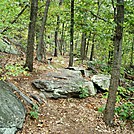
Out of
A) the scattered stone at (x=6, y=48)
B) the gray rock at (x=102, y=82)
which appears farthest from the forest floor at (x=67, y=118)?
the scattered stone at (x=6, y=48)

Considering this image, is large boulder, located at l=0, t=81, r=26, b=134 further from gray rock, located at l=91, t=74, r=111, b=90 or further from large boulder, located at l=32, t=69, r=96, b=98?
gray rock, located at l=91, t=74, r=111, b=90

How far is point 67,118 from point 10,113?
2175mm

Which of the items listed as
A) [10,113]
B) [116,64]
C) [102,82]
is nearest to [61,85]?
[102,82]

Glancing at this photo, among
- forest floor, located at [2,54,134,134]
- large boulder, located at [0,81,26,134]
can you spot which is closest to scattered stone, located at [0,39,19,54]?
forest floor, located at [2,54,134,134]

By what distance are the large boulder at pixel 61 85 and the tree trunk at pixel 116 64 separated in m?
2.01

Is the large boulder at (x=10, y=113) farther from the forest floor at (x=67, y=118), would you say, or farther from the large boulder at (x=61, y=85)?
the large boulder at (x=61, y=85)

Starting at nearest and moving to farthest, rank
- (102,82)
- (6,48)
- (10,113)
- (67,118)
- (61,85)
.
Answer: (10,113), (67,118), (61,85), (102,82), (6,48)

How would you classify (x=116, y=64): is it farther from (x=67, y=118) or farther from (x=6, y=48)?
(x=6, y=48)

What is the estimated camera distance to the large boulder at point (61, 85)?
8.10 m

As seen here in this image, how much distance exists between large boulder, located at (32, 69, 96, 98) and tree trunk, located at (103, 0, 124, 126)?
201 centimetres

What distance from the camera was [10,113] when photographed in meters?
5.42

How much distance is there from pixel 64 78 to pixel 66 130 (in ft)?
11.8

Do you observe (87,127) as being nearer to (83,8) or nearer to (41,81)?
(41,81)

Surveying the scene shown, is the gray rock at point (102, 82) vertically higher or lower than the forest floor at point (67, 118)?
higher
